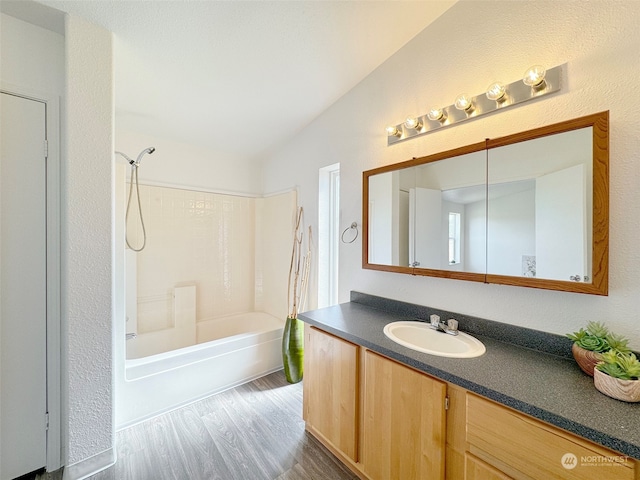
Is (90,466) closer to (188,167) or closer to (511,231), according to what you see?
(188,167)

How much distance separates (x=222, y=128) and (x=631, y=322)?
3.02m

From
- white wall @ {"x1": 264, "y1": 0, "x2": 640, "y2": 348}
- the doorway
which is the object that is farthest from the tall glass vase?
the doorway

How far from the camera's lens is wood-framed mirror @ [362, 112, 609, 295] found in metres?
1.08

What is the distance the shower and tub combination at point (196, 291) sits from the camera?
6.39 feet

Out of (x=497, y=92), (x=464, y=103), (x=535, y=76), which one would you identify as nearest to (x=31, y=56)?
(x=464, y=103)

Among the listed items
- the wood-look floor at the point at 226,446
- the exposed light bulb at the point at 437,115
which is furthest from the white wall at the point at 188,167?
the exposed light bulb at the point at 437,115

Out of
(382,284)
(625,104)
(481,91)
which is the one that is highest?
(481,91)

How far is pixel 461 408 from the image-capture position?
3.26ft

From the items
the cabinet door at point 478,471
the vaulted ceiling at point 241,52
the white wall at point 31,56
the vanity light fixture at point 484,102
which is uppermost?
the vaulted ceiling at point 241,52

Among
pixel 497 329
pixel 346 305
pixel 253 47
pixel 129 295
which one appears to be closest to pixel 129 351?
pixel 129 295

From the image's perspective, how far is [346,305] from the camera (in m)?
1.99

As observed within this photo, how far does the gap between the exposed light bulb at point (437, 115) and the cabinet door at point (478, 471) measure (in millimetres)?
1687

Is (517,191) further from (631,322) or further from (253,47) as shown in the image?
(253,47)

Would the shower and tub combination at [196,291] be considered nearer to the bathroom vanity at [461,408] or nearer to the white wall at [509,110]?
the bathroom vanity at [461,408]
